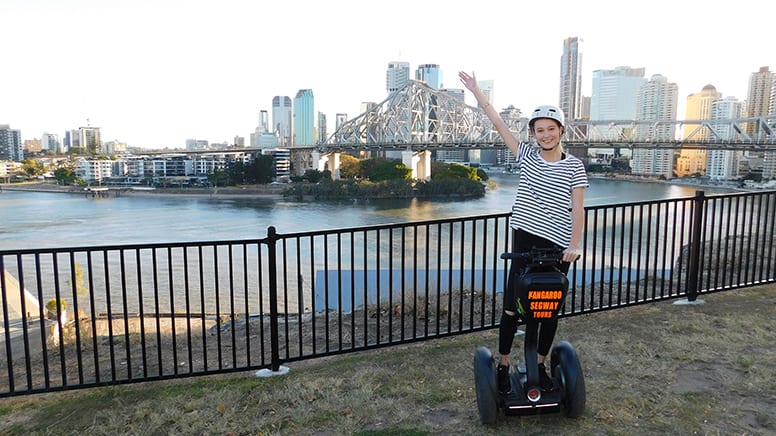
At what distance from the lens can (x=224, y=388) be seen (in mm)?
3129

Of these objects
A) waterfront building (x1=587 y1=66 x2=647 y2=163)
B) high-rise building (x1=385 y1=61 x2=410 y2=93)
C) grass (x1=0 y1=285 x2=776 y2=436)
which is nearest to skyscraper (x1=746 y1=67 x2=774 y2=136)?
waterfront building (x1=587 y1=66 x2=647 y2=163)

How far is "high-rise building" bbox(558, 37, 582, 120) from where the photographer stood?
124 m

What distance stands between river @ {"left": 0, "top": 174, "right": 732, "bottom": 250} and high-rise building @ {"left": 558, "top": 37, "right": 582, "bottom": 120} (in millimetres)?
66682

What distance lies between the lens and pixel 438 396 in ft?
9.46

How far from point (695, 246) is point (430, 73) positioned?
155662 millimetres

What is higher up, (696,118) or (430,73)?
(430,73)

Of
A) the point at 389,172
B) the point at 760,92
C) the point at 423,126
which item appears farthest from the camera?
the point at 423,126

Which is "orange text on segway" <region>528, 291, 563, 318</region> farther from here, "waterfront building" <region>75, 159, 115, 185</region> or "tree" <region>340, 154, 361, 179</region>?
"waterfront building" <region>75, 159, 115, 185</region>

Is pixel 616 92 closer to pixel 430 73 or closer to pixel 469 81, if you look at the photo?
pixel 430 73

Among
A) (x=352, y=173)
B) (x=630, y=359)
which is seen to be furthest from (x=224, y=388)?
(x=352, y=173)

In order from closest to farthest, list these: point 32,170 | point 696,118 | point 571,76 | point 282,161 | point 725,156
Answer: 1. point 725,156
2. point 32,170
3. point 696,118
4. point 282,161
5. point 571,76

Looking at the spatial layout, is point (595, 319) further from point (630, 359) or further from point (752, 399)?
point (752, 399)

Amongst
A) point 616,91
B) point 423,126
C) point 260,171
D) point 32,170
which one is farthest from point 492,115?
point 616,91

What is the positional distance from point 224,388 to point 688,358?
2.78m
